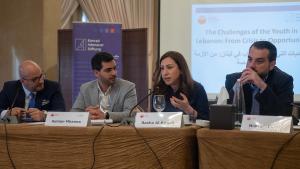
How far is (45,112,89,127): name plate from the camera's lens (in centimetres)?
219

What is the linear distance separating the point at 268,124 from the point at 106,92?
178cm

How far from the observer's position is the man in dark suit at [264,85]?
273cm

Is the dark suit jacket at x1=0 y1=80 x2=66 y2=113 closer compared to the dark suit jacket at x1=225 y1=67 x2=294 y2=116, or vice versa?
the dark suit jacket at x1=225 y1=67 x2=294 y2=116

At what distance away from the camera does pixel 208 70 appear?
438 cm

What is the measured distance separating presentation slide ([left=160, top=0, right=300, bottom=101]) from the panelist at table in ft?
4.06

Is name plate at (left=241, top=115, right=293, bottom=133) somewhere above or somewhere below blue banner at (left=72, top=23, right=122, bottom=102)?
below

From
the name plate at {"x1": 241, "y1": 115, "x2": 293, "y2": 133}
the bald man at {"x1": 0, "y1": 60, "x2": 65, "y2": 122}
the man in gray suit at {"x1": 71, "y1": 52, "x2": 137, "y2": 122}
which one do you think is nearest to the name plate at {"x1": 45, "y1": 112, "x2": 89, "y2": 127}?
the name plate at {"x1": 241, "y1": 115, "x2": 293, "y2": 133}

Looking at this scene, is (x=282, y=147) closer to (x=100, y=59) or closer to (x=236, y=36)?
(x=100, y=59)

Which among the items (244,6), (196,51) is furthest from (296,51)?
(196,51)

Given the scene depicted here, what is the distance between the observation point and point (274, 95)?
8.97ft

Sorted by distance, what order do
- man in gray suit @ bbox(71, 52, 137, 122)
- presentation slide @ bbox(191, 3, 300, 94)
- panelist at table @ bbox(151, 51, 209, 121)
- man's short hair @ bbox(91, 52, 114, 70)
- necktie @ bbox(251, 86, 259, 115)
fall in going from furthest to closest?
presentation slide @ bbox(191, 3, 300, 94)
man's short hair @ bbox(91, 52, 114, 70)
man in gray suit @ bbox(71, 52, 137, 122)
panelist at table @ bbox(151, 51, 209, 121)
necktie @ bbox(251, 86, 259, 115)

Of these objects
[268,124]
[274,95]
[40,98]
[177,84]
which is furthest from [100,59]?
[268,124]

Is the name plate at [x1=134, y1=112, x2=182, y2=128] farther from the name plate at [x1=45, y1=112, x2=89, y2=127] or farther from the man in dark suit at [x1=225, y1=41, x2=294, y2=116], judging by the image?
the man in dark suit at [x1=225, y1=41, x2=294, y2=116]

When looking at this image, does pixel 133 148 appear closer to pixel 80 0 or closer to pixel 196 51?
pixel 196 51
